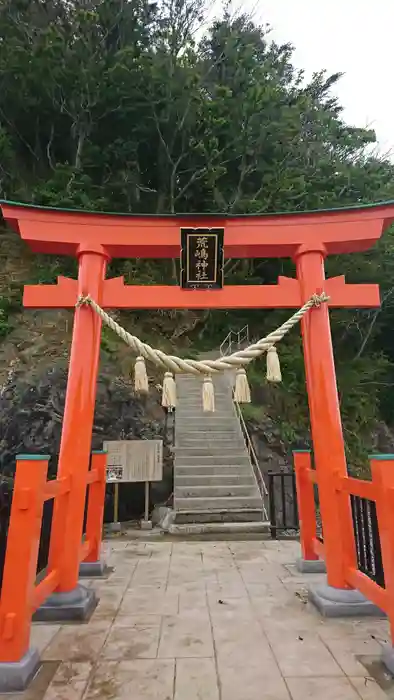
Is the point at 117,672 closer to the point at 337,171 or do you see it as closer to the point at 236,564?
the point at 236,564

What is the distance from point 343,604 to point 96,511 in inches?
107

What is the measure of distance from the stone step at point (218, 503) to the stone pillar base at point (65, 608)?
12.2ft

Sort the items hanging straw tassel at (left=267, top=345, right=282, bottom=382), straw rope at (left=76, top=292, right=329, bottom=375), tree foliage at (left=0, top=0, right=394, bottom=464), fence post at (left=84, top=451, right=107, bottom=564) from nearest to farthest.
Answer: straw rope at (left=76, top=292, right=329, bottom=375) < hanging straw tassel at (left=267, top=345, right=282, bottom=382) < fence post at (left=84, top=451, right=107, bottom=564) < tree foliage at (left=0, top=0, right=394, bottom=464)

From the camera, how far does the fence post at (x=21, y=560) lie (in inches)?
100

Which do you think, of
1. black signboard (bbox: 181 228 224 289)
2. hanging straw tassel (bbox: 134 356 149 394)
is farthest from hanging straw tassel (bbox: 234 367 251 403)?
black signboard (bbox: 181 228 224 289)

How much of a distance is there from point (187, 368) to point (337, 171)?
16.3m

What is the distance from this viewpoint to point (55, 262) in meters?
14.6

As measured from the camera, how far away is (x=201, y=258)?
4238 millimetres

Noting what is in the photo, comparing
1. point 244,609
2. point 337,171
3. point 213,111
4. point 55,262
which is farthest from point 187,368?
point 337,171

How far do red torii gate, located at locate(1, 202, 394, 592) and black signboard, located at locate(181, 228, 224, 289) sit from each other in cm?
10

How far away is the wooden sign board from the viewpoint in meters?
7.41

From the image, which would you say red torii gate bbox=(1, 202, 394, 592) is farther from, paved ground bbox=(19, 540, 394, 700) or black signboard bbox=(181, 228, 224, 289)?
paved ground bbox=(19, 540, 394, 700)

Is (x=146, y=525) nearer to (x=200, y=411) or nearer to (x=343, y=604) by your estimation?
(x=200, y=411)

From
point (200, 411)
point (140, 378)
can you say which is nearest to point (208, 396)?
point (140, 378)
